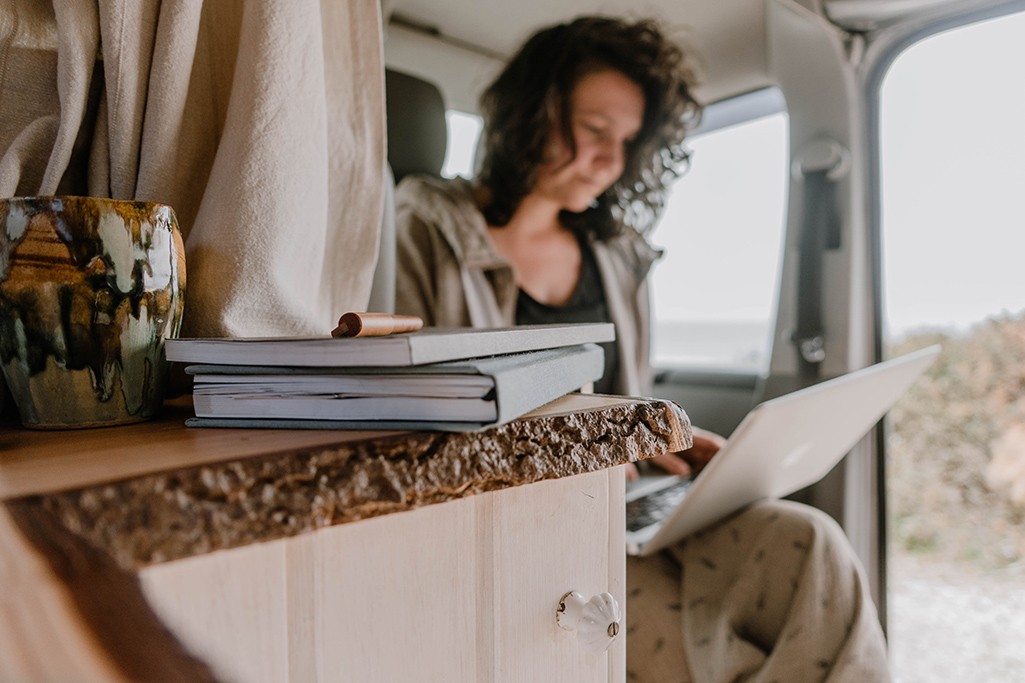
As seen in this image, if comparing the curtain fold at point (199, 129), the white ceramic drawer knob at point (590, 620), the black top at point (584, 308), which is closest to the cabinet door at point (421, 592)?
the white ceramic drawer knob at point (590, 620)

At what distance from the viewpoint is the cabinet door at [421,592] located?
28 cm

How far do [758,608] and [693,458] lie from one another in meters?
0.50

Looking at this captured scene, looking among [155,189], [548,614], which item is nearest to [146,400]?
[155,189]

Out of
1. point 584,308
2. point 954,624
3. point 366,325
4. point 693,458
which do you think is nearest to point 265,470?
point 366,325

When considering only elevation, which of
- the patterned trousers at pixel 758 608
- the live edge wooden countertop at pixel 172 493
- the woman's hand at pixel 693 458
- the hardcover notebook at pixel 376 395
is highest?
the hardcover notebook at pixel 376 395

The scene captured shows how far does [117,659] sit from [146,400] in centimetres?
24

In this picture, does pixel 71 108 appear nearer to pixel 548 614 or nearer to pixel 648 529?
pixel 548 614

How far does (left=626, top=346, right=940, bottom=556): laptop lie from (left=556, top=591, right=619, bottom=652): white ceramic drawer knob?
1.25 ft

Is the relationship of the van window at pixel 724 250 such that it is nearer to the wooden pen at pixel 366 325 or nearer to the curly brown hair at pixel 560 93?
the curly brown hair at pixel 560 93

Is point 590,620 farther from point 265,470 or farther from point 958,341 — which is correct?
point 958,341

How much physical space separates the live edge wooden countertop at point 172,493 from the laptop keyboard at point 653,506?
0.73 meters

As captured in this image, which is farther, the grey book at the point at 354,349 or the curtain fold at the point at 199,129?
the curtain fold at the point at 199,129

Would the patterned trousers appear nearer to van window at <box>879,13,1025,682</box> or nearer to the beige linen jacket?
the beige linen jacket

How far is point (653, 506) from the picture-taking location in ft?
3.91
